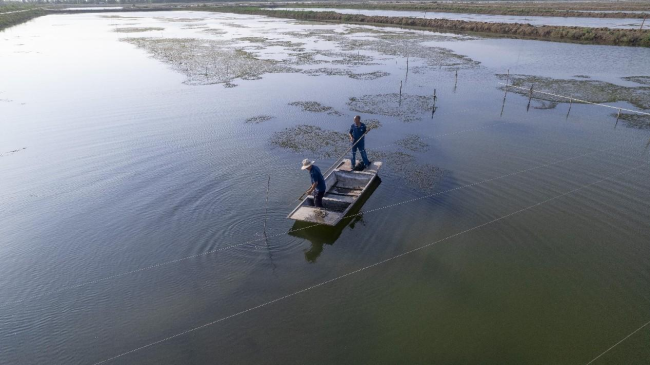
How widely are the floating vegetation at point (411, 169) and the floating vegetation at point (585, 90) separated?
10753 mm

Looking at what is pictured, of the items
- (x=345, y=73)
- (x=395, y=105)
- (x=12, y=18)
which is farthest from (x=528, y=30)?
(x=12, y=18)

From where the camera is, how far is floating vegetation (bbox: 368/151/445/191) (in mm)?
11609

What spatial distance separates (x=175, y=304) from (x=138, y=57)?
29250 millimetres

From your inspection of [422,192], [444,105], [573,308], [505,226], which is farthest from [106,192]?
[444,105]

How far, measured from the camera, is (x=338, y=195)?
423 inches

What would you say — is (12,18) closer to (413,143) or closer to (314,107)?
(314,107)

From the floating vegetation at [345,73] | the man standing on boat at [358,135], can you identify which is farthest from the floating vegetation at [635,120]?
the floating vegetation at [345,73]

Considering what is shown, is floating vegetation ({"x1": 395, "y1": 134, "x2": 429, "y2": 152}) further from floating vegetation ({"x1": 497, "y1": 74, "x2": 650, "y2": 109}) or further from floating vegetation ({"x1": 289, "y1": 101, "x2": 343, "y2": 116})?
floating vegetation ({"x1": 497, "y1": 74, "x2": 650, "y2": 109})

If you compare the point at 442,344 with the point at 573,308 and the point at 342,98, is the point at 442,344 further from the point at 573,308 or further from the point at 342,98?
the point at 342,98

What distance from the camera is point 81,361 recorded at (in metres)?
6.20

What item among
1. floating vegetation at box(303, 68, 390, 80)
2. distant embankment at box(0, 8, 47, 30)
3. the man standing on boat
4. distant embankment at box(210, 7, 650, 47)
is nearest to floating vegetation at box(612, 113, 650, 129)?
the man standing on boat

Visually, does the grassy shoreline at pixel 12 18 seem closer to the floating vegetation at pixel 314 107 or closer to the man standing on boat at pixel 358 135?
the floating vegetation at pixel 314 107

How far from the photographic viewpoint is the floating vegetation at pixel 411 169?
1161cm

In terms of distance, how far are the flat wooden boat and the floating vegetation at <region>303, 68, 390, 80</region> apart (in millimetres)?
13437
